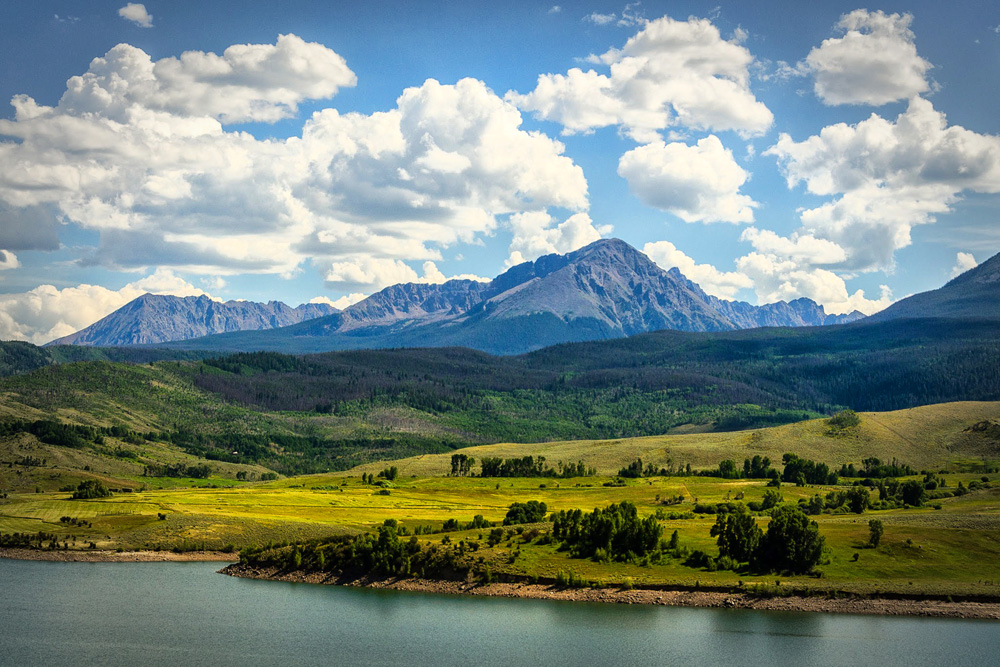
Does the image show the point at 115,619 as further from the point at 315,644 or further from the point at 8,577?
the point at 8,577

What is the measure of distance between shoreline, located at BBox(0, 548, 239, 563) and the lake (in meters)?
22.6

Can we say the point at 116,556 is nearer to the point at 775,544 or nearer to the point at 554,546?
the point at 554,546

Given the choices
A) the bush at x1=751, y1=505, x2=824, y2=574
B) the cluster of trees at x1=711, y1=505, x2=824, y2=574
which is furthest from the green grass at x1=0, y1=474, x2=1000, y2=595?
the cluster of trees at x1=711, y1=505, x2=824, y2=574

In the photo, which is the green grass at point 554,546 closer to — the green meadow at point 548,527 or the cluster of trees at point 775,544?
the green meadow at point 548,527

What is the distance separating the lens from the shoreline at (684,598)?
351 ft

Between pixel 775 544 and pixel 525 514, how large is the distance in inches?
1764

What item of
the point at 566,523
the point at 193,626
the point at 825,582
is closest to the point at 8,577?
the point at 193,626

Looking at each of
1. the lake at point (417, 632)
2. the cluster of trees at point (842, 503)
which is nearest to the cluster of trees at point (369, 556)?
the lake at point (417, 632)

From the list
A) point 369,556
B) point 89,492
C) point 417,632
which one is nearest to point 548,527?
point 369,556

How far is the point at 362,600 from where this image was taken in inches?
4552

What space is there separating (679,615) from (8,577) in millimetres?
86983

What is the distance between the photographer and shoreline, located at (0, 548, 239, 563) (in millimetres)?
142625

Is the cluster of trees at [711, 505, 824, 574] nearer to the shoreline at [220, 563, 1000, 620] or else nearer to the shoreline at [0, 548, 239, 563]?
the shoreline at [220, 563, 1000, 620]

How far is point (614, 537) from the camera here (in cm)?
12606
